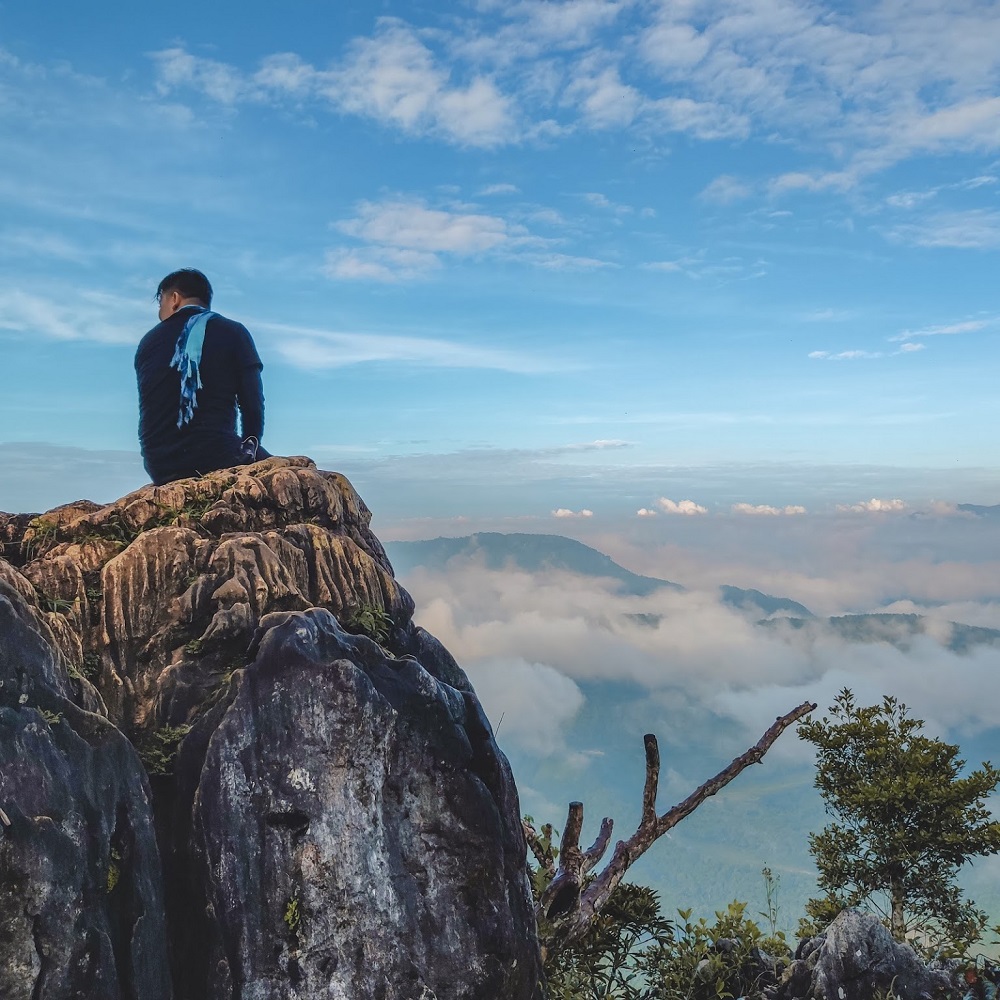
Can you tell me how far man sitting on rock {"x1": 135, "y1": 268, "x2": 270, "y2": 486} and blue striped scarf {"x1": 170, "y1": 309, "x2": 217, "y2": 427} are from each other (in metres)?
0.01

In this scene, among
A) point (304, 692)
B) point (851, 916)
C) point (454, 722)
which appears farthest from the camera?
point (851, 916)

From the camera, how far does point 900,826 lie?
1898cm

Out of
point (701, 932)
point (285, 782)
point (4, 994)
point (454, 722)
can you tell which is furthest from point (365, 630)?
point (701, 932)

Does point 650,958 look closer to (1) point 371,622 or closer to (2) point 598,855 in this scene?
(2) point 598,855

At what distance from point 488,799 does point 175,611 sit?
12.2 feet

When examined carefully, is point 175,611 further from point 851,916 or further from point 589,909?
point 851,916

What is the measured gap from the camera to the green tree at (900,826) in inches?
731

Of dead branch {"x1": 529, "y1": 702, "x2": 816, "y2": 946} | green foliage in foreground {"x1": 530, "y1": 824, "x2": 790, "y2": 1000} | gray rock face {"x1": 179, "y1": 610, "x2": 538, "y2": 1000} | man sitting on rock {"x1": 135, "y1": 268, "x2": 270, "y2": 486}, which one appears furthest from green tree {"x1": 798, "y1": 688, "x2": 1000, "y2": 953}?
man sitting on rock {"x1": 135, "y1": 268, "x2": 270, "y2": 486}

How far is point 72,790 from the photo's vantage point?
757cm

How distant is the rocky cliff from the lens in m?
7.43

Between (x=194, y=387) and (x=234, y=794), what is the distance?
5.21 m

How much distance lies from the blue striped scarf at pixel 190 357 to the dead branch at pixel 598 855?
711 cm

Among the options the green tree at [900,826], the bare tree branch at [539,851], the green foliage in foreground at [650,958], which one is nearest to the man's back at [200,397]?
the bare tree branch at [539,851]

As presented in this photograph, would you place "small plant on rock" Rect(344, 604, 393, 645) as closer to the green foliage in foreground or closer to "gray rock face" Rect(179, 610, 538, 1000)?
"gray rock face" Rect(179, 610, 538, 1000)
